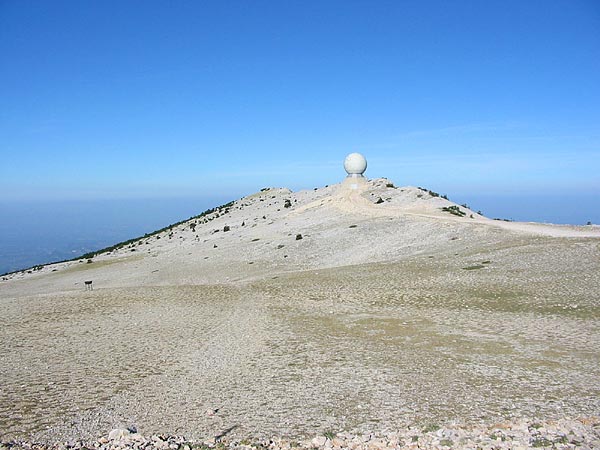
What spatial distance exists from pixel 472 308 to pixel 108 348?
46.9ft

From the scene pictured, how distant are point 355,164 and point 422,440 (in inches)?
2160

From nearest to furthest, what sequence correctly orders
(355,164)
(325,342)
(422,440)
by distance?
(422,440) → (325,342) → (355,164)

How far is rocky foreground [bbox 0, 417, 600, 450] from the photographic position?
895 cm

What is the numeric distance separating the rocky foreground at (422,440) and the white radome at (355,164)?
54058mm

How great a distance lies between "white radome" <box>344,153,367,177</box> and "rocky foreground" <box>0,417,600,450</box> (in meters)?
54.1

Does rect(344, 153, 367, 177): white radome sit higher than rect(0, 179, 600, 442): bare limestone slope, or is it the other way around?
rect(344, 153, 367, 177): white radome

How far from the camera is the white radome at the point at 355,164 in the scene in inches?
2458

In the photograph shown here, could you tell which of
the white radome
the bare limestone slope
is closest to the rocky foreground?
the bare limestone slope

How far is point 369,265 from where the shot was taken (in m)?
30.4

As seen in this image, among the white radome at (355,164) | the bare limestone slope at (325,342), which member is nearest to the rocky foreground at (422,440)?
the bare limestone slope at (325,342)

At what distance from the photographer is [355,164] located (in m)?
62.4

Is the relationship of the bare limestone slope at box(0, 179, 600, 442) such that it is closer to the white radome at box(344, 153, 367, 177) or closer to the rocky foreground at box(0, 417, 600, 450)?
the rocky foreground at box(0, 417, 600, 450)

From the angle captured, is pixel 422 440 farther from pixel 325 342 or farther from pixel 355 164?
pixel 355 164

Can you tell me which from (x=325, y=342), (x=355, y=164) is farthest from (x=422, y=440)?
(x=355, y=164)
